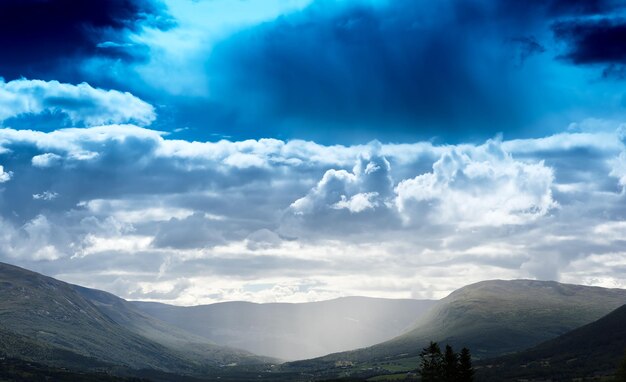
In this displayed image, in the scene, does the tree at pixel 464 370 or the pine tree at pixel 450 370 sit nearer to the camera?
the pine tree at pixel 450 370

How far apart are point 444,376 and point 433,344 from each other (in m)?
8.64

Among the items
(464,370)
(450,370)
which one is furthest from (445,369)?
(464,370)

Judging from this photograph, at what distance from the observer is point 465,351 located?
17425 cm


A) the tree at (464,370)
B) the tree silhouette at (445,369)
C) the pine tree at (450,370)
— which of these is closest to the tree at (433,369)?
the tree silhouette at (445,369)

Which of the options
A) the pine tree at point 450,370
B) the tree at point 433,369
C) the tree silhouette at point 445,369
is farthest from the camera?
the tree at point 433,369

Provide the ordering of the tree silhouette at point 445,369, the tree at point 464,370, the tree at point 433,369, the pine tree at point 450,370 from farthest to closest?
the tree at point 464,370
the tree at point 433,369
the tree silhouette at point 445,369
the pine tree at point 450,370

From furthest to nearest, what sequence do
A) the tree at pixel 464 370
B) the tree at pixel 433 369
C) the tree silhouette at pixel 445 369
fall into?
the tree at pixel 464 370 → the tree at pixel 433 369 → the tree silhouette at pixel 445 369

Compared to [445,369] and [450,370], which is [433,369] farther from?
[450,370]

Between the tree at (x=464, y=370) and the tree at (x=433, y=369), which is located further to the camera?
the tree at (x=464, y=370)

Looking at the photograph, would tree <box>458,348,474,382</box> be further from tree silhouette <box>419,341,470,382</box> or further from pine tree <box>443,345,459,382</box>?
pine tree <box>443,345,459,382</box>

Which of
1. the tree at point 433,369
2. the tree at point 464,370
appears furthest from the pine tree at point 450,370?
the tree at point 464,370

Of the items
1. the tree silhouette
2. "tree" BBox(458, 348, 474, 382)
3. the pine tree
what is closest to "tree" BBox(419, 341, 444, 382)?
the tree silhouette

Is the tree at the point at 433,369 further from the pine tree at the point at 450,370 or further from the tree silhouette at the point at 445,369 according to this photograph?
the pine tree at the point at 450,370

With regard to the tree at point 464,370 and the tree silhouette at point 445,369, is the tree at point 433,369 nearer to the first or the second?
the tree silhouette at point 445,369
